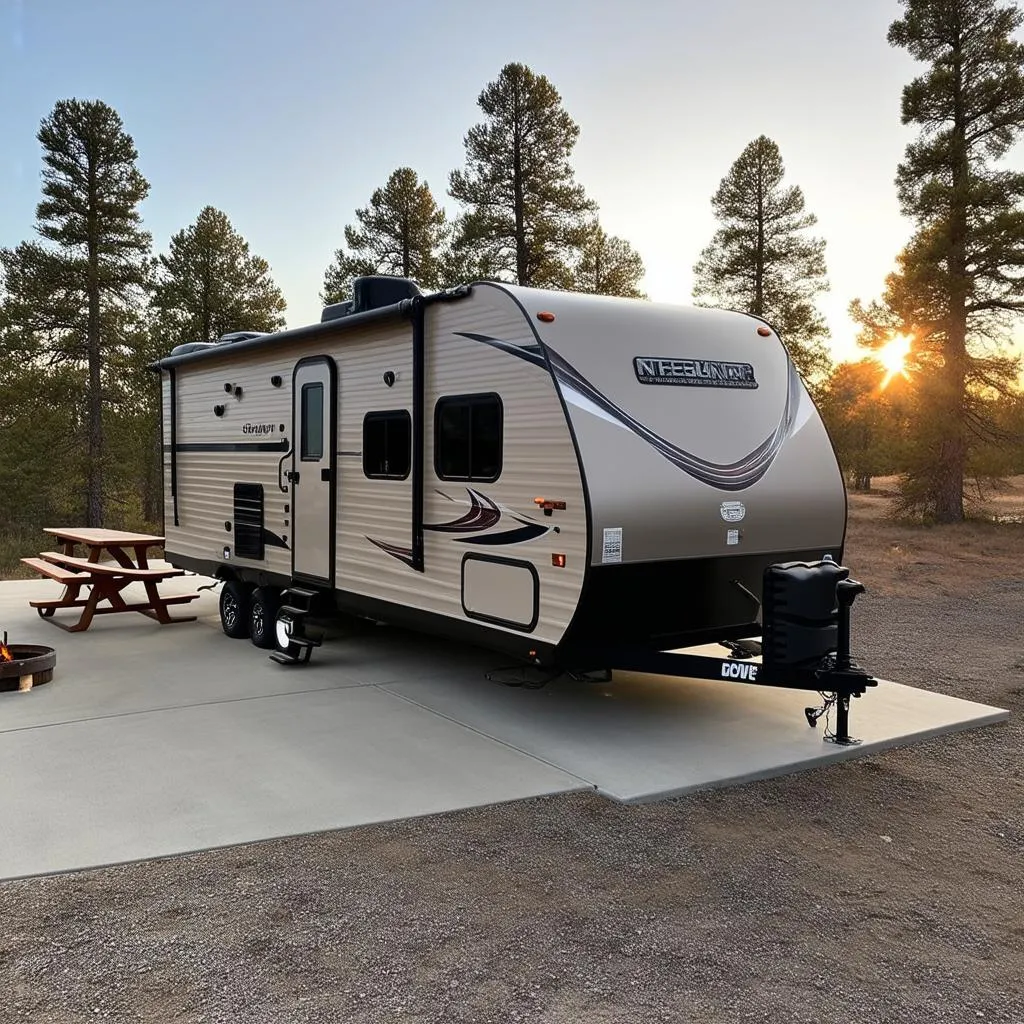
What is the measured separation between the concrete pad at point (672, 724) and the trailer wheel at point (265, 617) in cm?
177

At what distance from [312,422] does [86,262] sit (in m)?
19.2

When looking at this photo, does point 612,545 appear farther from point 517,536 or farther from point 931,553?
point 931,553

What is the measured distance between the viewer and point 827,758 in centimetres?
542

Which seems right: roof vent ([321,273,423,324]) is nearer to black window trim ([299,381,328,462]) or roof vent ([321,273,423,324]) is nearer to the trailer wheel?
black window trim ([299,381,328,462])

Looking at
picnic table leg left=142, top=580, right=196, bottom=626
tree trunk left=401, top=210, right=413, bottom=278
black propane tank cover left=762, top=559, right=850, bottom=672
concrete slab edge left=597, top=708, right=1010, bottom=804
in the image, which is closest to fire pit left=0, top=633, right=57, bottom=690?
picnic table leg left=142, top=580, right=196, bottom=626

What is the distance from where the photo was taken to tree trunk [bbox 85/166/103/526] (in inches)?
933

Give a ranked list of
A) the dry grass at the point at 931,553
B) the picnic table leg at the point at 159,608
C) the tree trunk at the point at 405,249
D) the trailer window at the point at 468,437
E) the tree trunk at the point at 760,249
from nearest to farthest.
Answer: the trailer window at the point at 468,437 < the picnic table leg at the point at 159,608 < the dry grass at the point at 931,553 < the tree trunk at the point at 760,249 < the tree trunk at the point at 405,249

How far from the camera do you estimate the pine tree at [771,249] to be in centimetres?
2494

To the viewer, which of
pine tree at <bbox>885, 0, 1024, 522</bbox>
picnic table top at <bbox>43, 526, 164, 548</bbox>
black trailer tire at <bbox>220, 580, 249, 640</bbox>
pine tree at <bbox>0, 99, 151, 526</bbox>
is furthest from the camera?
pine tree at <bbox>0, 99, 151, 526</bbox>

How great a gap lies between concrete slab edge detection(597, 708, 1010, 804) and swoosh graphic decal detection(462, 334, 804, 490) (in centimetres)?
168

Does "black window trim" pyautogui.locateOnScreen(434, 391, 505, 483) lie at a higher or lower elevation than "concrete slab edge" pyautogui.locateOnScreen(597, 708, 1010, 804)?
higher

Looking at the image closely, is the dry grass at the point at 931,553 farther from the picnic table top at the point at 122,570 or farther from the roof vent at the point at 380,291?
the picnic table top at the point at 122,570

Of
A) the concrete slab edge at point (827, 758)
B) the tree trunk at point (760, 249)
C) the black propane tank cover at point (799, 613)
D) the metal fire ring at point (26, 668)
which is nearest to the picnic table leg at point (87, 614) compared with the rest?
the metal fire ring at point (26, 668)

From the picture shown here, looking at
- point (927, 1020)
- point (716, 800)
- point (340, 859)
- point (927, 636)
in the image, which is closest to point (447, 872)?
point (340, 859)
